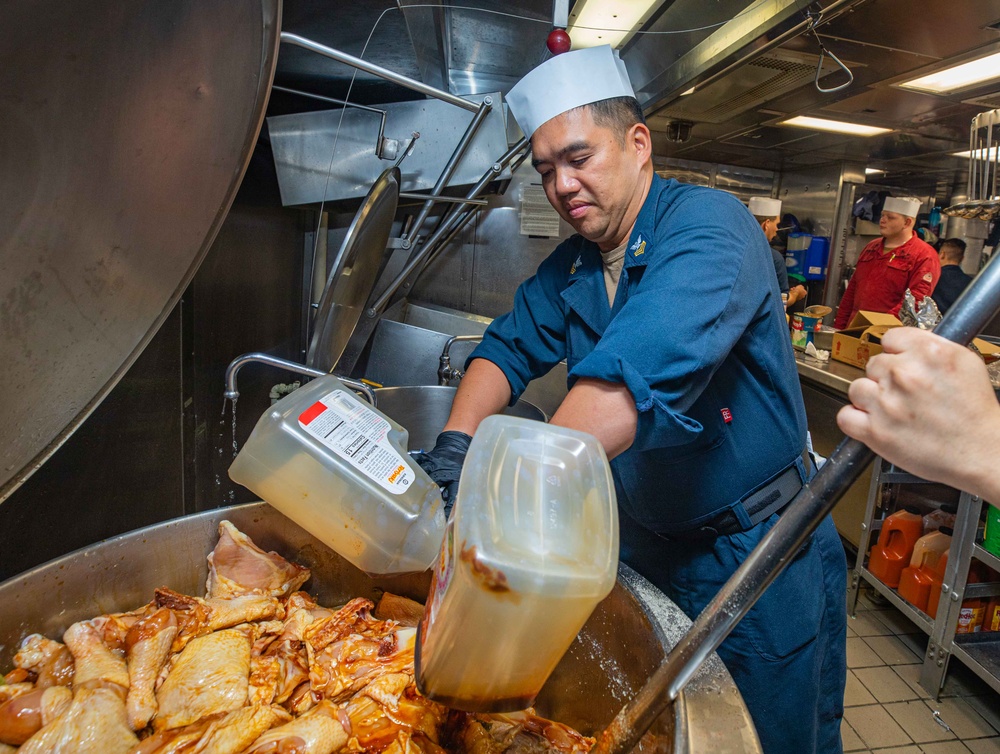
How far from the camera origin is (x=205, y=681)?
1021 millimetres

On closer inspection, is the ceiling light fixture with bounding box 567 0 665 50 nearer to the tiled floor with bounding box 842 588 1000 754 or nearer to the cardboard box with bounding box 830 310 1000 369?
the cardboard box with bounding box 830 310 1000 369

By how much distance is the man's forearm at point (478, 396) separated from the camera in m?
1.51

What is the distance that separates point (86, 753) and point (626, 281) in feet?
4.34

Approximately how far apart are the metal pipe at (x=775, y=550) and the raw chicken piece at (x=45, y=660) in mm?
935

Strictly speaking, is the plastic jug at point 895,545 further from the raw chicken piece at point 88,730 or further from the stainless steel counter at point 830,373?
the raw chicken piece at point 88,730

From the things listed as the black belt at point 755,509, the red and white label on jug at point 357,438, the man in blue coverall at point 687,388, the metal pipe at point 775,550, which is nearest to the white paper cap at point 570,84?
the man in blue coverall at point 687,388

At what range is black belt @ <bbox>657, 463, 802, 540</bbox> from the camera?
52.6 inches

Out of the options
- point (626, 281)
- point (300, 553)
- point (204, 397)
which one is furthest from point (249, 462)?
point (204, 397)

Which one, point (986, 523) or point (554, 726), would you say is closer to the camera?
point (554, 726)

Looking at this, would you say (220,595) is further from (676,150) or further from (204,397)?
(676,150)

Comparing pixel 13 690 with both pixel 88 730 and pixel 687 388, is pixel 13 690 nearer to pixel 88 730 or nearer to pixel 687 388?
pixel 88 730

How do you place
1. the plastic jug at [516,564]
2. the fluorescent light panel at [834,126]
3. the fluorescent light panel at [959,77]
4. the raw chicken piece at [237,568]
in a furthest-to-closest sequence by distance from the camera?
the fluorescent light panel at [834,126]
the fluorescent light panel at [959,77]
the raw chicken piece at [237,568]
the plastic jug at [516,564]

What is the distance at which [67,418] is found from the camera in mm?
723

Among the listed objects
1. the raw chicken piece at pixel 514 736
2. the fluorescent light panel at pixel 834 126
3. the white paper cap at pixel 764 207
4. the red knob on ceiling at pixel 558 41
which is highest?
the fluorescent light panel at pixel 834 126
